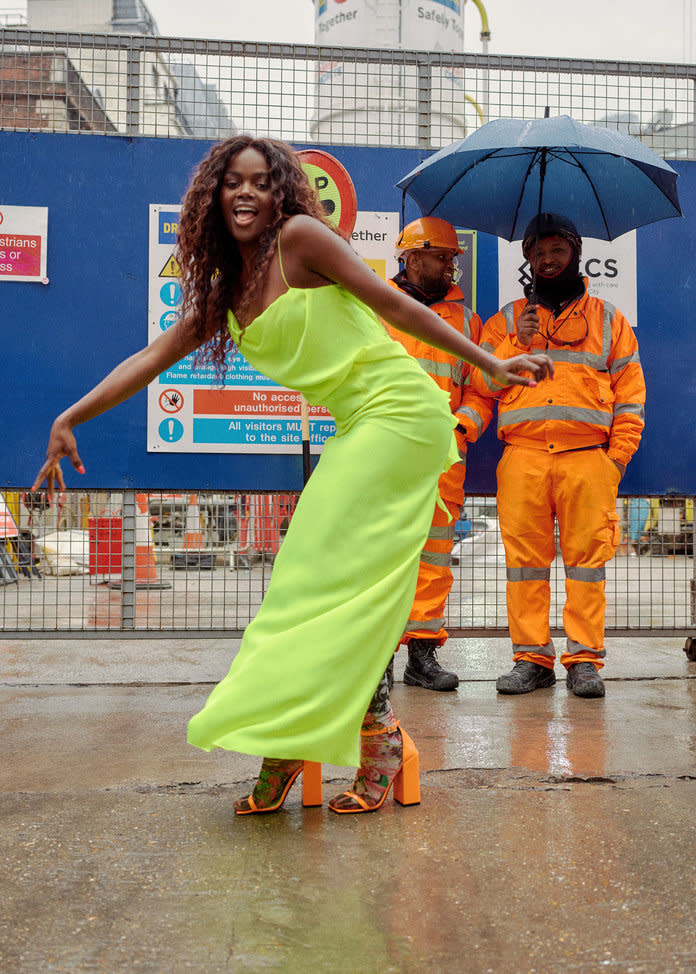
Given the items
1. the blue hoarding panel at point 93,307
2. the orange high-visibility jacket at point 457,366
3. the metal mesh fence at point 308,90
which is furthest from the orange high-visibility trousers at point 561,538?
the metal mesh fence at point 308,90

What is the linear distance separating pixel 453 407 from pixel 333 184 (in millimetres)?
1207

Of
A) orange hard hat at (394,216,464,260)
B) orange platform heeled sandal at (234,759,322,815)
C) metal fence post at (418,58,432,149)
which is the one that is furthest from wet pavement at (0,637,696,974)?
metal fence post at (418,58,432,149)

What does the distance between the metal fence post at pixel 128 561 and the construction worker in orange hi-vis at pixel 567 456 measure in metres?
1.89

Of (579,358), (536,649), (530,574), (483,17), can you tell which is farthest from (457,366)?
(483,17)

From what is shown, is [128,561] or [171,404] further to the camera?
[128,561]

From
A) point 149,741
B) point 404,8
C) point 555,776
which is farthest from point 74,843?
point 404,8

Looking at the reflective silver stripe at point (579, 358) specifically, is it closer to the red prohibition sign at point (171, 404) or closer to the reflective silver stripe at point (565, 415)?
the reflective silver stripe at point (565, 415)

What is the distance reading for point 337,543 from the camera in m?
2.59

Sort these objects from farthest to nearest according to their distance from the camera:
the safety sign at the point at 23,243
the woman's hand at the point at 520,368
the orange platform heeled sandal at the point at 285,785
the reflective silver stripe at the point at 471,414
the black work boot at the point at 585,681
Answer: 1. the safety sign at the point at 23,243
2. the reflective silver stripe at the point at 471,414
3. the black work boot at the point at 585,681
4. the orange platform heeled sandal at the point at 285,785
5. the woman's hand at the point at 520,368

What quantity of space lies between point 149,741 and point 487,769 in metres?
1.30

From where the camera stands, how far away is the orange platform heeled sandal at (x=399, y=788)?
281 centimetres

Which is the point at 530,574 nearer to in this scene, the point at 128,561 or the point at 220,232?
the point at 128,561

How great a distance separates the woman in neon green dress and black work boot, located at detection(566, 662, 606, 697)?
191cm

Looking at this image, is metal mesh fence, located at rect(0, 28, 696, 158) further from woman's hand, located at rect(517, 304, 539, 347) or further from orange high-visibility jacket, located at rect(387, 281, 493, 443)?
woman's hand, located at rect(517, 304, 539, 347)
